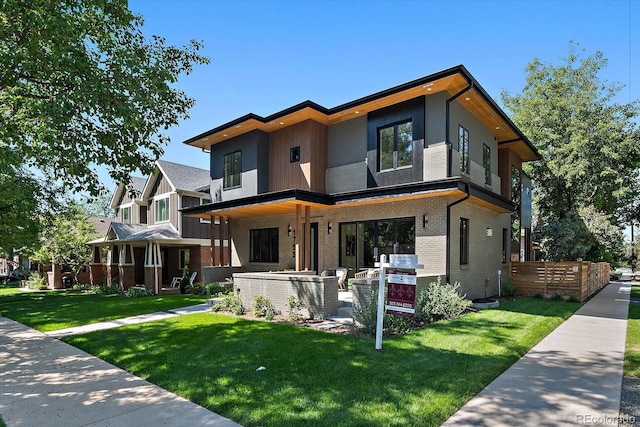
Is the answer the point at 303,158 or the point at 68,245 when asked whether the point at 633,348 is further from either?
the point at 68,245

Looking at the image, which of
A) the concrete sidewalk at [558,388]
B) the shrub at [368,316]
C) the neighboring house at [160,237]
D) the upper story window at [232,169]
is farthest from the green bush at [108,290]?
the concrete sidewalk at [558,388]

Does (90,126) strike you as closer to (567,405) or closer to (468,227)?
(567,405)

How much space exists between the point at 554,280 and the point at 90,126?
15.8 m

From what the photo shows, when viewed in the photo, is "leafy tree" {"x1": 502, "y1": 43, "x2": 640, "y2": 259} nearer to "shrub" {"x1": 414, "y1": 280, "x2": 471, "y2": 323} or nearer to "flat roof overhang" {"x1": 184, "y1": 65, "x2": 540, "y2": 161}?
"flat roof overhang" {"x1": 184, "y1": 65, "x2": 540, "y2": 161}

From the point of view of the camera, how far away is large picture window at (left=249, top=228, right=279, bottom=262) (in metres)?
17.2

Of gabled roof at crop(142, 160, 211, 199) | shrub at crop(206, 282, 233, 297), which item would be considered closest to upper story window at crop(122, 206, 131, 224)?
gabled roof at crop(142, 160, 211, 199)

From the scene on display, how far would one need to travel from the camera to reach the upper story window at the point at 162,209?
23.8m

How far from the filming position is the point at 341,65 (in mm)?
14141

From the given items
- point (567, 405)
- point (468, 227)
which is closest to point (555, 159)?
point (468, 227)

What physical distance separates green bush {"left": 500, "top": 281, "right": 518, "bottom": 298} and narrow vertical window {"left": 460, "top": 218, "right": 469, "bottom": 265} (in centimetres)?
318

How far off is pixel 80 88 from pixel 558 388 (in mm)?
8920

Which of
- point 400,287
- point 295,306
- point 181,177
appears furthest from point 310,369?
point 181,177

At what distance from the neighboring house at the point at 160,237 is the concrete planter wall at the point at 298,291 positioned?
10.7 metres

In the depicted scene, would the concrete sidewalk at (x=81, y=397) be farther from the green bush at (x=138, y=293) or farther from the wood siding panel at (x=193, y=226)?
the wood siding panel at (x=193, y=226)
